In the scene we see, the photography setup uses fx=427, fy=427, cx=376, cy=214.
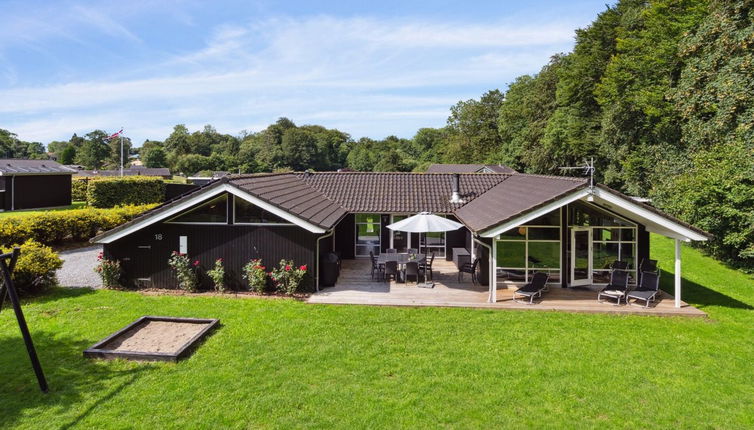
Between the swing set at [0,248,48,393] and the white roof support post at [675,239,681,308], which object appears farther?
the white roof support post at [675,239,681,308]

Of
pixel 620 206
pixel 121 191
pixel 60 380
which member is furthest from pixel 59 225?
pixel 620 206

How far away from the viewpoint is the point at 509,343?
8781 millimetres

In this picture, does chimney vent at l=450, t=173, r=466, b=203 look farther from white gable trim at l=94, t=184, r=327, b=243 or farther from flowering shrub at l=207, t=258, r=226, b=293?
flowering shrub at l=207, t=258, r=226, b=293

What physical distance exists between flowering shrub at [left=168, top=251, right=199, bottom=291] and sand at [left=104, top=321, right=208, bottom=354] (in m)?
2.55

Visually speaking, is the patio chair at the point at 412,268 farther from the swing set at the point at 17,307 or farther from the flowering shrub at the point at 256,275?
the swing set at the point at 17,307

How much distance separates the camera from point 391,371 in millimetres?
7449

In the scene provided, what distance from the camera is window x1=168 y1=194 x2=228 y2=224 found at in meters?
12.4

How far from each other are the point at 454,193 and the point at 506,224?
6752 millimetres

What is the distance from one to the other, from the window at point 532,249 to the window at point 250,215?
6948 millimetres

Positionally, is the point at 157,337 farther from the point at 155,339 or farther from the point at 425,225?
the point at 425,225

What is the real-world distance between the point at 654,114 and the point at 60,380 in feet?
109

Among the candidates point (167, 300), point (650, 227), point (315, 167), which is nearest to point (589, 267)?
point (650, 227)

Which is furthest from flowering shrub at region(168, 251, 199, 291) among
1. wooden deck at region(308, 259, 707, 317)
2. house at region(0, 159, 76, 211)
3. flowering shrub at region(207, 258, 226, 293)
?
house at region(0, 159, 76, 211)

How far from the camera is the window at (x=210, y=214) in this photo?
12.4 m
